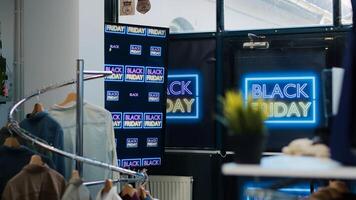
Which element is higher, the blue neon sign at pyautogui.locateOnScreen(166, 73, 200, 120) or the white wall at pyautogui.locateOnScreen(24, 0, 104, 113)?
the white wall at pyautogui.locateOnScreen(24, 0, 104, 113)

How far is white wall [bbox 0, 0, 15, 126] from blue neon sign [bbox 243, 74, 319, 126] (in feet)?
6.73

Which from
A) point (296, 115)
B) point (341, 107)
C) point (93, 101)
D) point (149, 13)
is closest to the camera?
point (341, 107)

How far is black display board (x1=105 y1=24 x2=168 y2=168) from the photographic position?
15.6 feet

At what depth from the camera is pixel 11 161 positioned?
10.1 feet

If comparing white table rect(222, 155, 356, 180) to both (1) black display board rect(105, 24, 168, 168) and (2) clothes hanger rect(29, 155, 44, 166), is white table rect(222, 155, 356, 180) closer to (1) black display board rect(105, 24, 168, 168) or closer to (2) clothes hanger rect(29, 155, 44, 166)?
(2) clothes hanger rect(29, 155, 44, 166)

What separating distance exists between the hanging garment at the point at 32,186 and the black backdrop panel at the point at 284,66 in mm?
2449

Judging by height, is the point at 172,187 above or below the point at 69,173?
below

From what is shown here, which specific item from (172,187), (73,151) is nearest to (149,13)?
(172,187)

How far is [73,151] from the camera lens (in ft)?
11.3

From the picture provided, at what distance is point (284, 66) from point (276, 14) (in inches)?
19.7

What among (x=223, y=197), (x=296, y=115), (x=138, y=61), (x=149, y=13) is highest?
(x=149, y=13)

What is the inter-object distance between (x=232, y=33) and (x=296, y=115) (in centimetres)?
95

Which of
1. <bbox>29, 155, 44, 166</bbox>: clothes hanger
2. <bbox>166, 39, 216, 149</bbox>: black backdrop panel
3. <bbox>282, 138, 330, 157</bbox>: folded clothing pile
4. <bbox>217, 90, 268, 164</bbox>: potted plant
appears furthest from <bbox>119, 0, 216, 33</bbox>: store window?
<bbox>217, 90, 268, 164</bbox>: potted plant

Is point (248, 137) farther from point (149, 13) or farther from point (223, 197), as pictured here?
point (149, 13)
